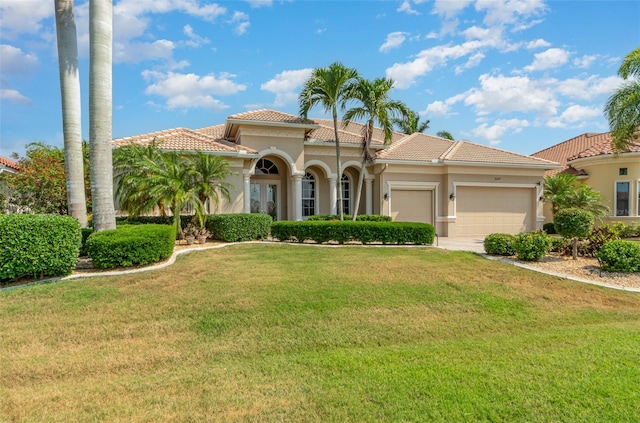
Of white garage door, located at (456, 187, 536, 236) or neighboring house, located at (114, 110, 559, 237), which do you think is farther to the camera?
white garage door, located at (456, 187, 536, 236)

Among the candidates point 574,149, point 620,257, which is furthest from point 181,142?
point 574,149

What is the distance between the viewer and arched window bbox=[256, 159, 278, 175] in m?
19.3

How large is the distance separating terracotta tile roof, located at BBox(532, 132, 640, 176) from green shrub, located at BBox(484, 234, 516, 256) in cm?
1527

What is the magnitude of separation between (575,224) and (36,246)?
1409 cm

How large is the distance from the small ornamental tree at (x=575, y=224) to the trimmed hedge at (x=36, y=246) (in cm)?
1348

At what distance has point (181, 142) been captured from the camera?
16.2 metres

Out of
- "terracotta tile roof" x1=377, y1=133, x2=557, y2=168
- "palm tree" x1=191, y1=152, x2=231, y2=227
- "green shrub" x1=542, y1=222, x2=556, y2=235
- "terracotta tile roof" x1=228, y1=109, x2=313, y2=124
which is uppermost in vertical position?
"terracotta tile roof" x1=228, y1=109, x2=313, y2=124

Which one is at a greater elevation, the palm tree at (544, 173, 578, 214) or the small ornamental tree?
the palm tree at (544, 173, 578, 214)

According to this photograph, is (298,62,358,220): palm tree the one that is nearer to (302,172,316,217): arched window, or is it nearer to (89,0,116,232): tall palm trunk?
(302,172,316,217): arched window

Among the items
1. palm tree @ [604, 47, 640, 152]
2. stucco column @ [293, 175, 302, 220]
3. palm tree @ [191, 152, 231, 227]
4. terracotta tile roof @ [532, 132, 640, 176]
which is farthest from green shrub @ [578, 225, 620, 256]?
terracotta tile roof @ [532, 132, 640, 176]

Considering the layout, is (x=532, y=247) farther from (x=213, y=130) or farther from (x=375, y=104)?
(x=213, y=130)

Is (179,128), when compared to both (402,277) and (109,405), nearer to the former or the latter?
(402,277)

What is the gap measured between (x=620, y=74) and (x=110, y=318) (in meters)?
20.5

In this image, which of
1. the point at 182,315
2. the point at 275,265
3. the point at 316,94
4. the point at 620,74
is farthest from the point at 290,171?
the point at 620,74
